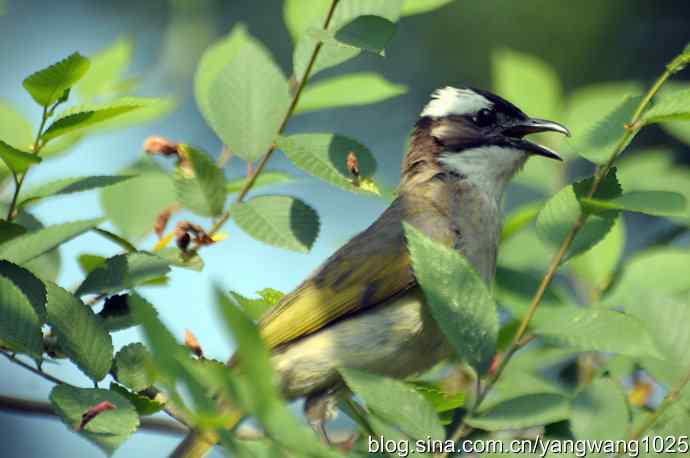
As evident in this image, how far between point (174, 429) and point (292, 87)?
0.84m

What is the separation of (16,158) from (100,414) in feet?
1.81

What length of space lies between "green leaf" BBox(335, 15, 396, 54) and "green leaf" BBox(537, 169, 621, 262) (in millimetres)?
421

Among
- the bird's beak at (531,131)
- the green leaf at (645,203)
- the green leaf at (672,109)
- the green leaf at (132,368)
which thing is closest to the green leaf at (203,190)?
the green leaf at (132,368)

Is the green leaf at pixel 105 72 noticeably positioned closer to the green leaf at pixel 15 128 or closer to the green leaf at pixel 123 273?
the green leaf at pixel 15 128

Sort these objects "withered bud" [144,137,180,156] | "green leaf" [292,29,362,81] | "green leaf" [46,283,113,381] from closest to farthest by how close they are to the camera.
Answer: "green leaf" [46,283,113,381] < "green leaf" [292,29,362,81] < "withered bud" [144,137,180,156]

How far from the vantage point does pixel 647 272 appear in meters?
2.71

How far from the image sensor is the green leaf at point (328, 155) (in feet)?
6.93

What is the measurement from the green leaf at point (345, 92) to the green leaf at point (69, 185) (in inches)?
24.2

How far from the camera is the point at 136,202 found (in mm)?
2730

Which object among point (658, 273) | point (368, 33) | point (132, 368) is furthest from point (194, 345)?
point (658, 273)

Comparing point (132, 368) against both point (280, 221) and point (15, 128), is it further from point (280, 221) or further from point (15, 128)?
point (15, 128)

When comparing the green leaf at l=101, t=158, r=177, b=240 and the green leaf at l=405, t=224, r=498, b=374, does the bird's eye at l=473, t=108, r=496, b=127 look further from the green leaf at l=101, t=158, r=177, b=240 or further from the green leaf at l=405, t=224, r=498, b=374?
the green leaf at l=405, t=224, r=498, b=374

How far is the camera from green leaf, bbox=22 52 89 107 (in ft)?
6.59

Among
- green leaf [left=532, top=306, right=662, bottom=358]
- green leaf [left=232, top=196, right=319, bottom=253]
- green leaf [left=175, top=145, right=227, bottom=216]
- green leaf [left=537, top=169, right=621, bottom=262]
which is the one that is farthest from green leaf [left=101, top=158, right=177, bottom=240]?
green leaf [left=532, top=306, right=662, bottom=358]
